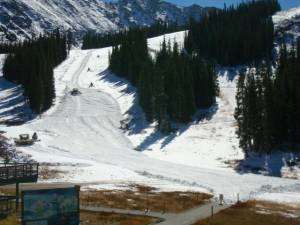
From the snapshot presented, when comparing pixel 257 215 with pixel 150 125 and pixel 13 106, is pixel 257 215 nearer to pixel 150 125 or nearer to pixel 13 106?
pixel 150 125

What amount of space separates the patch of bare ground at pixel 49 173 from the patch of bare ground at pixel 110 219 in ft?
80.4

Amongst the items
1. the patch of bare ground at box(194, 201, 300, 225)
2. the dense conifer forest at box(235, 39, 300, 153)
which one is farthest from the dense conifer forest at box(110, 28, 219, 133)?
the patch of bare ground at box(194, 201, 300, 225)

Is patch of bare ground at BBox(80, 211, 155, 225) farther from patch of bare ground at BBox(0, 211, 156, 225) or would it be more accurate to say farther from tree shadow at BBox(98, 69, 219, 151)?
tree shadow at BBox(98, 69, 219, 151)

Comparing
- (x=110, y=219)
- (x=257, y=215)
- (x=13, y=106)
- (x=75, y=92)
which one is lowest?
(x=257, y=215)

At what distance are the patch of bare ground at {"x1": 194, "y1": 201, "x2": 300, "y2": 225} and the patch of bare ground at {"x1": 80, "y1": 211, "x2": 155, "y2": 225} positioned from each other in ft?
15.5

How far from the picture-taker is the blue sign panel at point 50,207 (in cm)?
2931

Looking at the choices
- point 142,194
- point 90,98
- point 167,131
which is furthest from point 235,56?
point 142,194

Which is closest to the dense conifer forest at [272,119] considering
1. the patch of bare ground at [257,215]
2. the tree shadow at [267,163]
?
the tree shadow at [267,163]

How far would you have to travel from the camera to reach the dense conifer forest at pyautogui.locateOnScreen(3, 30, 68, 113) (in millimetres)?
121625

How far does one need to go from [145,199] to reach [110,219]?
13.1 metres

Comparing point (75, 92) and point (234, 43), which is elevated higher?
point (234, 43)

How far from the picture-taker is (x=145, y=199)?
54.8 m

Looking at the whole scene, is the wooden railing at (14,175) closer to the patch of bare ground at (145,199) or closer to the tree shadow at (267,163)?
the patch of bare ground at (145,199)

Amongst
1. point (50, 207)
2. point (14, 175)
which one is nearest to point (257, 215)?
point (14, 175)
